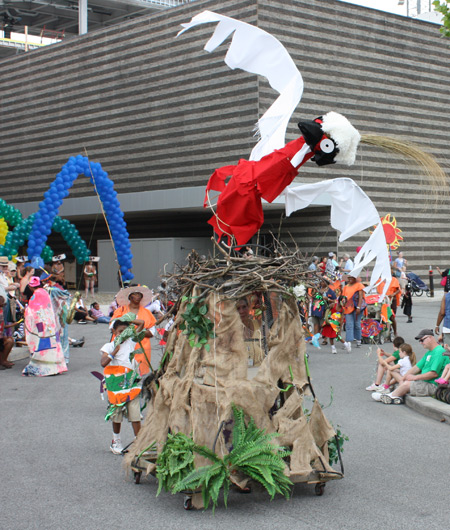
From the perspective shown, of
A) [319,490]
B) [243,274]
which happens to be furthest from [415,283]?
[243,274]

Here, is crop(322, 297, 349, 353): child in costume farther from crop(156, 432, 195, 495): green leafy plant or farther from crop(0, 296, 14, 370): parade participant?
crop(156, 432, 195, 495): green leafy plant

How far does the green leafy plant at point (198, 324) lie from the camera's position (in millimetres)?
5816

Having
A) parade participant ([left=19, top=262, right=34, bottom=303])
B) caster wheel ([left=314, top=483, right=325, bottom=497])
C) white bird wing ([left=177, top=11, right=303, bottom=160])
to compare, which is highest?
white bird wing ([left=177, top=11, right=303, bottom=160])

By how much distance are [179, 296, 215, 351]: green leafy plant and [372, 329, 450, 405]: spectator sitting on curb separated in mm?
4884

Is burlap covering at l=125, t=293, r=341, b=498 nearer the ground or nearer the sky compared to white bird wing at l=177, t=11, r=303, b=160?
nearer the ground

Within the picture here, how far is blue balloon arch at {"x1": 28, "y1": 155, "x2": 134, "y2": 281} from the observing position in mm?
22594

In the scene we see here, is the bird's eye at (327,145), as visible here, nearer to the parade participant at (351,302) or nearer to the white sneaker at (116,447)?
the white sneaker at (116,447)

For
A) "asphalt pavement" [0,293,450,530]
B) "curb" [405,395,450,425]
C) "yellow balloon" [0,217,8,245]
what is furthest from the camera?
"yellow balloon" [0,217,8,245]

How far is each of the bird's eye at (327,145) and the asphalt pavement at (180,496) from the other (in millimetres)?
2937

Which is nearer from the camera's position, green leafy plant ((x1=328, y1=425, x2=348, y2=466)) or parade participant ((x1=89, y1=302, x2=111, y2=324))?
green leafy plant ((x1=328, y1=425, x2=348, y2=466))

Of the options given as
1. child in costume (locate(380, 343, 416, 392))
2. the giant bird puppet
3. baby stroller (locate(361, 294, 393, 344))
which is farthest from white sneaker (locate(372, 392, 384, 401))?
baby stroller (locate(361, 294, 393, 344))

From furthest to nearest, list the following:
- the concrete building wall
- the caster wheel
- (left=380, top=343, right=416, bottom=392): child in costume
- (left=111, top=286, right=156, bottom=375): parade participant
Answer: the concrete building wall → (left=380, top=343, right=416, bottom=392): child in costume → (left=111, top=286, right=156, bottom=375): parade participant → the caster wheel

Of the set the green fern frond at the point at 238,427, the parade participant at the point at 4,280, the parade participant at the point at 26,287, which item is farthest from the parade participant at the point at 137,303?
the parade participant at the point at 26,287

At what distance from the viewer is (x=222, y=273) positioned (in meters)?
5.84
